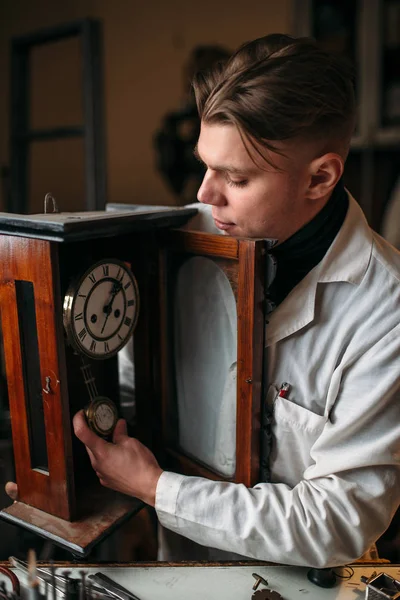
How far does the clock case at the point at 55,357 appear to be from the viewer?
0.88 m

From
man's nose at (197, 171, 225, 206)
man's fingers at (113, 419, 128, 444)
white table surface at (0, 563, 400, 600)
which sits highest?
man's nose at (197, 171, 225, 206)

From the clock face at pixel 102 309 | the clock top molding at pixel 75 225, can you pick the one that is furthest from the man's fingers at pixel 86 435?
the clock top molding at pixel 75 225

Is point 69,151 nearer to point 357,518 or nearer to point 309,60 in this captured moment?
point 309,60

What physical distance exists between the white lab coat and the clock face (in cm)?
25

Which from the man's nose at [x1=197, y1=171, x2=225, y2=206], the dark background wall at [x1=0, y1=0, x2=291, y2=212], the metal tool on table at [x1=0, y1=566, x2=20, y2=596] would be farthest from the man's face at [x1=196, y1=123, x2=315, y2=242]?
the dark background wall at [x1=0, y1=0, x2=291, y2=212]

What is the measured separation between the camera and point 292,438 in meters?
0.99

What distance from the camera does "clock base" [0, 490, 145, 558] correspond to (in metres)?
0.93

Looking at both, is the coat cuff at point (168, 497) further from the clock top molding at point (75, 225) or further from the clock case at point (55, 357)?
the clock top molding at point (75, 225)

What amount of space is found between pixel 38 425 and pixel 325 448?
0.48 metres

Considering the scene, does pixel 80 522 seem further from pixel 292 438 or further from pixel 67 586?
pixel 292 438

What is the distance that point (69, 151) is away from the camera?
340 cm

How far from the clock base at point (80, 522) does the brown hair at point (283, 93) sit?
0.65 metres

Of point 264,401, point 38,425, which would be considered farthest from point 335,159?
point 38,425

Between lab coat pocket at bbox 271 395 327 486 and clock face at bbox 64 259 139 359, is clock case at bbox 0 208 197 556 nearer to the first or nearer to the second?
clock face at bbox 64 259 139 359
